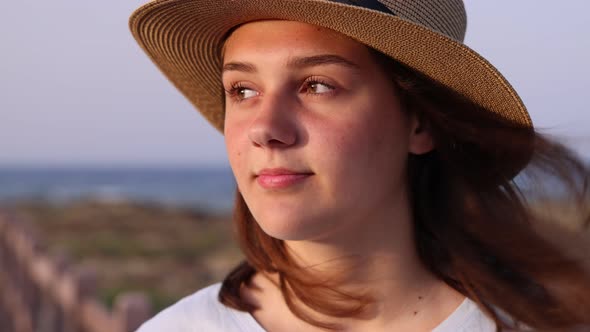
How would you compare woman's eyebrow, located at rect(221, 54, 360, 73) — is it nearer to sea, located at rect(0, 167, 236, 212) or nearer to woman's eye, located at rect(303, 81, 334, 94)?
woman's eye, located at rect(303, 81, 334, 94)

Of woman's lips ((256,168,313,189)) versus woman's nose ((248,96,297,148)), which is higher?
woman's nose ((248,96,297,148))

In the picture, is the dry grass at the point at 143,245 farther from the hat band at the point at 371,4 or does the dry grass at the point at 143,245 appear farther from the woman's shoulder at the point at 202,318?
the hat band at the point at 371,4

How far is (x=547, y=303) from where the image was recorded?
2.34 meters

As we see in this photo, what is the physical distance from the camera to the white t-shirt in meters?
2.24

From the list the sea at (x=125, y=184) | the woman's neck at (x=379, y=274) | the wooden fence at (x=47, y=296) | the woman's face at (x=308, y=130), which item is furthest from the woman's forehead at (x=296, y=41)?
the sea at (x=125, y=184)

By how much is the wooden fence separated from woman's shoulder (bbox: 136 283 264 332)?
937mm

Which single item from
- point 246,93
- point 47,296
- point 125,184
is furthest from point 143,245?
point 125,184

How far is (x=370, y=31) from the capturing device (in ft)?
6.64

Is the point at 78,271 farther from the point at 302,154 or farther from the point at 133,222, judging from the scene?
the point at 133,222

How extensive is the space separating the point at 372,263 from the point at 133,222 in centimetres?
2445

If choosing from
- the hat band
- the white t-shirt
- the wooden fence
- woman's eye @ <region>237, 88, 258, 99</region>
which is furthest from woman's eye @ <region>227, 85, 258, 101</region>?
the wooden fence

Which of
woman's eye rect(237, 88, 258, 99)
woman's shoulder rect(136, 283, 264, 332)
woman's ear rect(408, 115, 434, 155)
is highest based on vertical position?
woman's eye rect(237, 88, 258, 99)

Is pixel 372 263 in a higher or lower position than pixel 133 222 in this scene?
higher

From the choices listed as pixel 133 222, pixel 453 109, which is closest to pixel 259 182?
pixel 453 109
